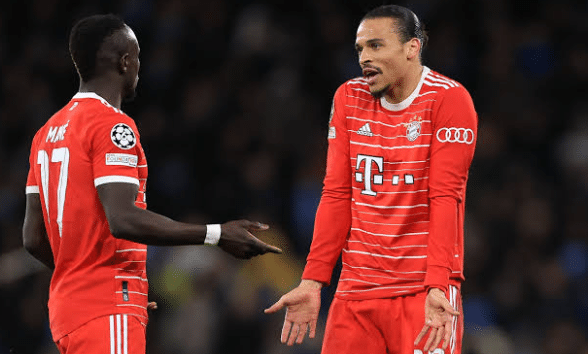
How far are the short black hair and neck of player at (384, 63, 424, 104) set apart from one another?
47.5 inches

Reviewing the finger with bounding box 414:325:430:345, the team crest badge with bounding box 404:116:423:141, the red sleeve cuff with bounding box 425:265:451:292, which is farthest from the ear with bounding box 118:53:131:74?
the finger with bounding box 414:325:430:345

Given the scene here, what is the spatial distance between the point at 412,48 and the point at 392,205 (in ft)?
2.34

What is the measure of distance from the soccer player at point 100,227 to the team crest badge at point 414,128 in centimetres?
79

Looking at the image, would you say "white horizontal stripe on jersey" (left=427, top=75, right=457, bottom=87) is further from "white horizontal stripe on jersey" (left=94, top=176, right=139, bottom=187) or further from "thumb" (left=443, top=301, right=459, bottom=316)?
"white horizontal stripe on jersey" (left=94, top=176, right=139, bottom=187)

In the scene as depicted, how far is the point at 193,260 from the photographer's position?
269 inches

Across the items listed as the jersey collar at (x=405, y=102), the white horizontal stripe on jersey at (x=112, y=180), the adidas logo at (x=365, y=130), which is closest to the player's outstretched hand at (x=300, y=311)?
the adidas logo at (x=365, y=130)

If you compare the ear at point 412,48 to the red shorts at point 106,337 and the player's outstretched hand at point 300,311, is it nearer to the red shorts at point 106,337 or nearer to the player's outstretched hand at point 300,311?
the player's outstretched hand at point 300,311

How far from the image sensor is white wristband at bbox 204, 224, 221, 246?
3.60m

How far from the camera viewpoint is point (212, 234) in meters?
3.61

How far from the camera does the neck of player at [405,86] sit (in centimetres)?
409

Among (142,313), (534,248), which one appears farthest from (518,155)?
(142,313)

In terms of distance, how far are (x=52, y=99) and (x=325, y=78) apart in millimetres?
2513

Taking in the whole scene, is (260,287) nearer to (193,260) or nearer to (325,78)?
(193,260)

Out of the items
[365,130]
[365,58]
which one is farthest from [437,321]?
[365,58]
